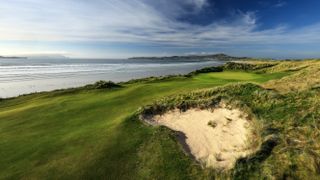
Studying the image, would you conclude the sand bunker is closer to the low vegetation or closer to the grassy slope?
the low vegetation

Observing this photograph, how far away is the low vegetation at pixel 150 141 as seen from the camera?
9352mm

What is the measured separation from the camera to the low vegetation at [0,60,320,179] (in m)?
9.35

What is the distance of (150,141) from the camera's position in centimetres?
1163

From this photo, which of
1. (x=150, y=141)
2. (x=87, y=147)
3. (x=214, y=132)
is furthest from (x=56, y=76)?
(x=214, y=132)

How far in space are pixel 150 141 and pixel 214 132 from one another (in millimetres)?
2632

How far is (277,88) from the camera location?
15000 mm

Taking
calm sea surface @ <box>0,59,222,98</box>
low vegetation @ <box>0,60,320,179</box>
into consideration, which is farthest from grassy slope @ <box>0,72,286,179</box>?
calm sea surface @ <box>0,59,222,98</box>

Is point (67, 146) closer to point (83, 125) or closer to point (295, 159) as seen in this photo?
point (83, 125)

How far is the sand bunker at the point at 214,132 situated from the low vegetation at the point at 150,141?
424mm

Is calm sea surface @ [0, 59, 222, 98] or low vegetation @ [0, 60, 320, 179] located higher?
low vegetation @ [0, 60, 320, 179]

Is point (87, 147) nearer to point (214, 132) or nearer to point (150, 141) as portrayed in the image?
point (150, 141)

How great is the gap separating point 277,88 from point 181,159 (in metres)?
Answer: 7.41

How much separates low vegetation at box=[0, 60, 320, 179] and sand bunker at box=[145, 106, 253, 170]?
1.39 ft

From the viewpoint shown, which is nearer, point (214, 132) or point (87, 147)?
point (87, 147)
